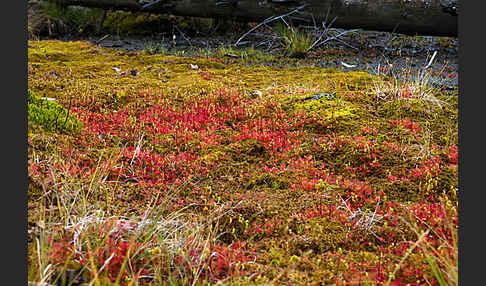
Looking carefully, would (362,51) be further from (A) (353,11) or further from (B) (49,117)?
(B) (49,117)

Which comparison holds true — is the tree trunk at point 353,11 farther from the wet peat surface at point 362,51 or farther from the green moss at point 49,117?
the green moss at point 49,117

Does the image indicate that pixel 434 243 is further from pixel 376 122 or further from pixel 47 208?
pixel 47 208

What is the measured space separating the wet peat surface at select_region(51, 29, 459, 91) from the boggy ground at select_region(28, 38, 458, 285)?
3.40 feet

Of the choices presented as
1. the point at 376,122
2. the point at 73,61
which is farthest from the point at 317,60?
the point at 73,61

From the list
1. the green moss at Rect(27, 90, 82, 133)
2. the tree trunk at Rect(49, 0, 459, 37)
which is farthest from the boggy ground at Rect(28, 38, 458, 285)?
the tree trunk at Rect(49, 0, 459, 37)

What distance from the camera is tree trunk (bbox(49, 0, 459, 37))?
8.84 meters

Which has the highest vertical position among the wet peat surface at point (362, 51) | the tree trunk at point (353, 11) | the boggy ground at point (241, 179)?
the tree trunk at point (353, 11)

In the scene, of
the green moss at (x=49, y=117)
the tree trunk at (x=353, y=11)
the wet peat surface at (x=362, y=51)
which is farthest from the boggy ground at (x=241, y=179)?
the tree trunk at (x=353, y=11)

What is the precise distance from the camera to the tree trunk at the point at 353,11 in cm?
884

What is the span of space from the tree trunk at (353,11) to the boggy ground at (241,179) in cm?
224

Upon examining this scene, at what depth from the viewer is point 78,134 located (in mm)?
5301

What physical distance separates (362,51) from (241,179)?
6460mm

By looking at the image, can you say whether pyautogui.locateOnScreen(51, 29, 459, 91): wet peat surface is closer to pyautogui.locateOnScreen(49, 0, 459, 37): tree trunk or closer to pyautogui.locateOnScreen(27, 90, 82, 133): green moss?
pyautogui.locateOnScreen(49, 0, 459, 37): tree trunk

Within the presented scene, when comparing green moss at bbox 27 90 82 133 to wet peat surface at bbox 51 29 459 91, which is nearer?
green moss at bbox 27 90 82 133
